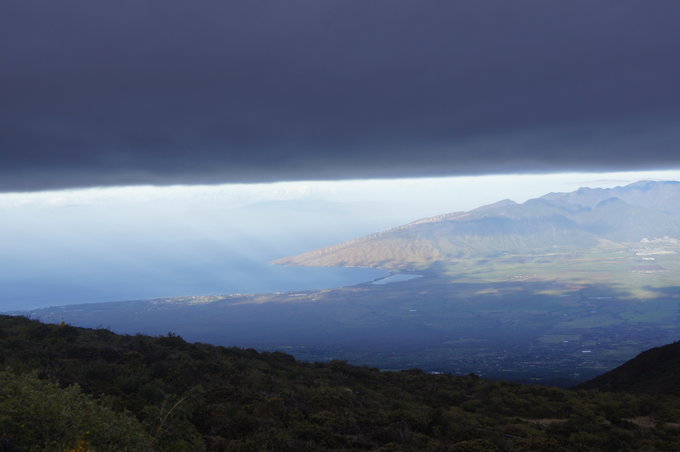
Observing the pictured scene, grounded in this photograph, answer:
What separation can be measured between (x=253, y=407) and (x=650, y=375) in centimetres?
3743

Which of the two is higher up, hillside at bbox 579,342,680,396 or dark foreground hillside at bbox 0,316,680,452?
dark foreground hillside at bbox 0,316,680,452

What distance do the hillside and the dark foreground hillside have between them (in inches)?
318

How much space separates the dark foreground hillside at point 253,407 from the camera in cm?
1280

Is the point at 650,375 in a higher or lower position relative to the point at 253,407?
lower

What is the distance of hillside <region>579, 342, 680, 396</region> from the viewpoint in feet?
122

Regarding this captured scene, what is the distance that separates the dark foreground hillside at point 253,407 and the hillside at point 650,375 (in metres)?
8.08

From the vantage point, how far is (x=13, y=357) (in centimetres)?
2208

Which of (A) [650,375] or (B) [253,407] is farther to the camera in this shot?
(A) [650,375]

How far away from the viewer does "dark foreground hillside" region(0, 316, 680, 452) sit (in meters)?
12.8

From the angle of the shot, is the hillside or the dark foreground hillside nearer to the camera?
the dark foreground hillside

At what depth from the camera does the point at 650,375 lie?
42781 millimetres

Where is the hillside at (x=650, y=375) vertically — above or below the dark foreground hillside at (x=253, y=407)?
below

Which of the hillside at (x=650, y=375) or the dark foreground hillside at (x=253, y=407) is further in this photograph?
the hillside at (x=650, y=375)

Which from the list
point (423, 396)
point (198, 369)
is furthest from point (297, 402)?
point (423, 396)
